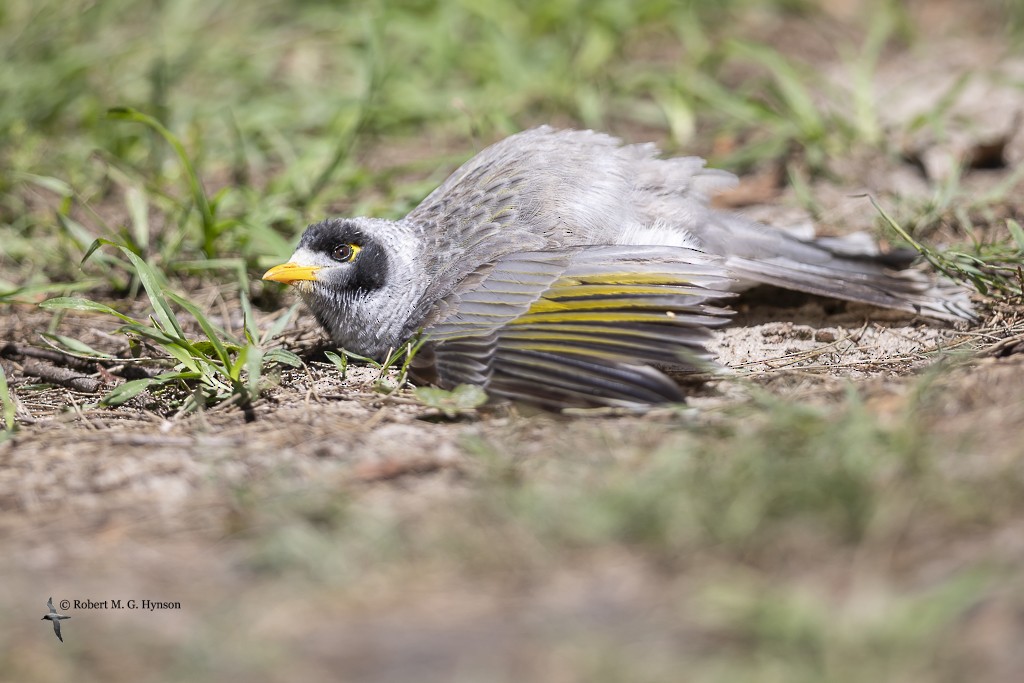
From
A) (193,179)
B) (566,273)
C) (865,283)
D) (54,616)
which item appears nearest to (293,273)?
(193,179)

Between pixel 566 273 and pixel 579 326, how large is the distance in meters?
0.30

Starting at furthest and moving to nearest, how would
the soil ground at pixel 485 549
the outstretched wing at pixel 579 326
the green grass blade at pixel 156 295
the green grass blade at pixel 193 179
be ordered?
the green grass blade at pixel 193 179
the green grass blade at pixel 156 295
the outstretched wing at pixel 579 326
the soil ground at pixel 485 549

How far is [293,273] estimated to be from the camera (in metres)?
4.39

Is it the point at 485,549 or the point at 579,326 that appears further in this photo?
the point at 579,326

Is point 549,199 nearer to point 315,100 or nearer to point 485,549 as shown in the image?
point 485,549

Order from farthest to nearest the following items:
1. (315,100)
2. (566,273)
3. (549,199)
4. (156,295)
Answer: (315,100) < (549,199) < (156,295) < (566,273)

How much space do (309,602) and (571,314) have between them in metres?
1.67

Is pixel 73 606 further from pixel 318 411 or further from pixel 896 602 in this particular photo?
pixel 896 602

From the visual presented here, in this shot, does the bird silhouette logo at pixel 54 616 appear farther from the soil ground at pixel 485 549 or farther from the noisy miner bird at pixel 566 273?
the noisy miner bird at pixel 566 273

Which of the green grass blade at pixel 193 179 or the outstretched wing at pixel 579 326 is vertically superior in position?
the green grass blade at pixel 193 179

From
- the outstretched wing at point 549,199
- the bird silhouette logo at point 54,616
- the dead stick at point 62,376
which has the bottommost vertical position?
the bird silhouette logo at point 54,616

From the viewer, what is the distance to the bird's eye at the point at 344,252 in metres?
4.45

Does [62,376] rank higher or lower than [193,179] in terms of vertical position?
lower

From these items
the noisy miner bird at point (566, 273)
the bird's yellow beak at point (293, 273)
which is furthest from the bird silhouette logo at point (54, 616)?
the bird's yellow beak at point (293, 273)
